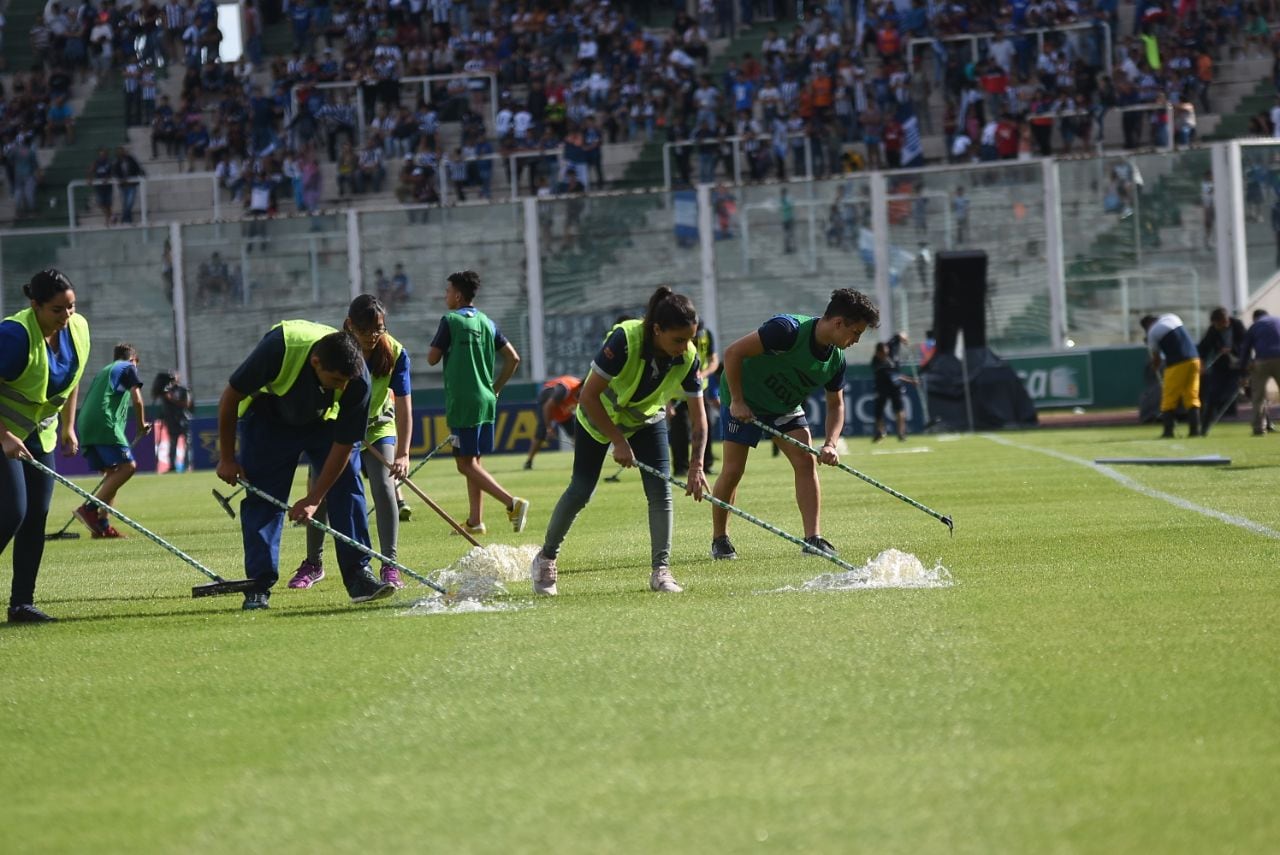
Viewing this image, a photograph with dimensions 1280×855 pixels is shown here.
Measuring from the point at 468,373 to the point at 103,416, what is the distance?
4.50 metres

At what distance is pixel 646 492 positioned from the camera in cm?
930

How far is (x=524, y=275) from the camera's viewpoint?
3484 centimetres

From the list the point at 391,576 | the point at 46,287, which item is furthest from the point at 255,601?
the point at 46,287

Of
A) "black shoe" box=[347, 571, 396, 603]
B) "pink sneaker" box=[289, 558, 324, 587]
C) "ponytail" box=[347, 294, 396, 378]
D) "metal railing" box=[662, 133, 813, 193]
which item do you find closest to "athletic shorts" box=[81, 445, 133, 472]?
"pink sneaker" box=[289, 558, 324, 587]

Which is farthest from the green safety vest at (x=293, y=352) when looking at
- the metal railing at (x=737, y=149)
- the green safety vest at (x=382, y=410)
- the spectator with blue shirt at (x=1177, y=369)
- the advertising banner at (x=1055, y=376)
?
the metal railing at (x=737, y=149)

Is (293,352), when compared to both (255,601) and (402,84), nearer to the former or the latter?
(255,601)

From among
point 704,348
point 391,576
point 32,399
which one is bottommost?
point 391,576

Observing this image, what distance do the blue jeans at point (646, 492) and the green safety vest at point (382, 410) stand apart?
2111 mm

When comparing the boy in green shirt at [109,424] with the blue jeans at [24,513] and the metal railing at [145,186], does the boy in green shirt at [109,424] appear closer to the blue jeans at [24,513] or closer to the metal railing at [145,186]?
the blue jeans at [24,513]

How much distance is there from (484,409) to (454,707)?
306 inches

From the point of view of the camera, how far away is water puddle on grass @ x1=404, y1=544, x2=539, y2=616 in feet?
28.3

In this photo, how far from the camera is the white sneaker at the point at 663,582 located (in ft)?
29.6

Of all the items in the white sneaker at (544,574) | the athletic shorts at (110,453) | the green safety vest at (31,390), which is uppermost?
the green safety vest at (31,390)

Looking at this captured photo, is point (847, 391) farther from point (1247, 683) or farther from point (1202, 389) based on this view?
point (1247, 683)
